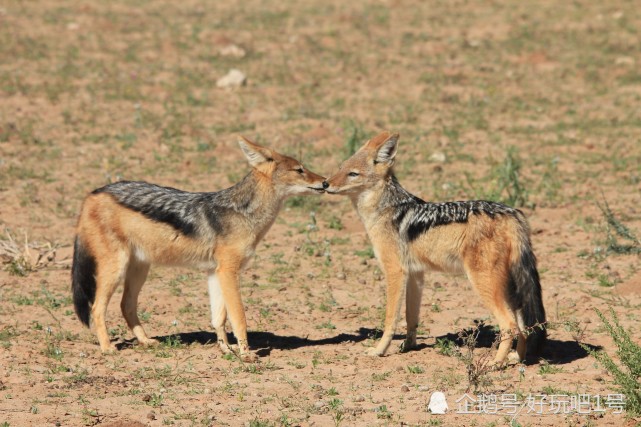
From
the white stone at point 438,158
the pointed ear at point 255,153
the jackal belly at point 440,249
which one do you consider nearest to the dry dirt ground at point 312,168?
the white stone at point 438,158

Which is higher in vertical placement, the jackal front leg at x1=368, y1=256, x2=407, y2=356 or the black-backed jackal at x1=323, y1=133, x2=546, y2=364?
the black-backed jackal at x1=323, y1=133, x2=546, y2=364

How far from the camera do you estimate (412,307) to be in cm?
931

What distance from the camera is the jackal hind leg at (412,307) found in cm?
928

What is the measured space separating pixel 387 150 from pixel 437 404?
2971 millimetres

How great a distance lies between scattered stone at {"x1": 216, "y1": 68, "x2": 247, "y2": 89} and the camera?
19.4 m

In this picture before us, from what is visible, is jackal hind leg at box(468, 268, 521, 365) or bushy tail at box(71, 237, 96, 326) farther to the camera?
bushy tail at box(71, 237, 96, 326)

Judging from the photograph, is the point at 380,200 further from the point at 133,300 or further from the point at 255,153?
the point at 133,300

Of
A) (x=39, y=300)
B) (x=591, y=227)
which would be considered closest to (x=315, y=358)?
(x=39, y=300)

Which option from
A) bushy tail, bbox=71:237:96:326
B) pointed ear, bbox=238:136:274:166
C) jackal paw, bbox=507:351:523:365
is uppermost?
pointed ear, bbox=238:136:274:166

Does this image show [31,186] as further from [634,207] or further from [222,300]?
[634,207]

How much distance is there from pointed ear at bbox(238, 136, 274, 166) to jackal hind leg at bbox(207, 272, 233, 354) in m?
A: 1.16

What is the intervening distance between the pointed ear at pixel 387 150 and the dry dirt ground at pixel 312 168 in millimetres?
1729

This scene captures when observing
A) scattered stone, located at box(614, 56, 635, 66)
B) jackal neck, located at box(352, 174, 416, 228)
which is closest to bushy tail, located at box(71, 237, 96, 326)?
jackal neck, located at box(352, 174, 416, 228)

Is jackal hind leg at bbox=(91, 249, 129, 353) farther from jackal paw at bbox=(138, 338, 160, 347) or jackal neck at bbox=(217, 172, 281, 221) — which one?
jackal neck at bbox=(217, 172, 281, 221)
